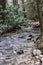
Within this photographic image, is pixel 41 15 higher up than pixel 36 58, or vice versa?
pixel 41 15

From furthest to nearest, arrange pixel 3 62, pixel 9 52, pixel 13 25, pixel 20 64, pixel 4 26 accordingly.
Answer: pixel 13 25, pixel 4 26, pixel 9 52, pixel 3 62, pixel 20 64

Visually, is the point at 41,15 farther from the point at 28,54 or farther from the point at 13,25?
the point at 13,25

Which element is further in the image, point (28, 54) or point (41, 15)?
point (41, 15)

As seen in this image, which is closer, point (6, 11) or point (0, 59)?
point (0, 59)

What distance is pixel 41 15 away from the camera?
25.2 feet

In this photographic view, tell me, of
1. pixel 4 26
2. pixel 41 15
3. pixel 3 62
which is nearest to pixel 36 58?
pixel 3 62

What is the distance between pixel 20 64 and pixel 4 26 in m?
6.58

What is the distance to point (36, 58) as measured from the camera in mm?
5789

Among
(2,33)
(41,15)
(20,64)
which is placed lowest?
(2,33)

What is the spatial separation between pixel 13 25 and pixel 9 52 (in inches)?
228

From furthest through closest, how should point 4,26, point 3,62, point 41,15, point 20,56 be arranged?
point 4,26
point 41,15
point 20,56
point 3,62

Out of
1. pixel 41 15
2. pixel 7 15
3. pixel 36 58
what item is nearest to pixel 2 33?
pixel 7 15

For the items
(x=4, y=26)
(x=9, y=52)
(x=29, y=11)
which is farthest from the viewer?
(x=29, y=11)

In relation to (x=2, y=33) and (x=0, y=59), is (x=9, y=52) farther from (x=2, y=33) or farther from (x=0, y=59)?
(x=2, y=33)
